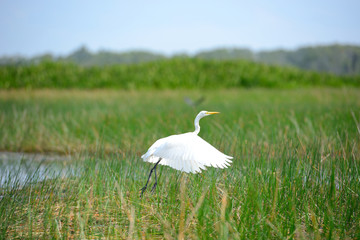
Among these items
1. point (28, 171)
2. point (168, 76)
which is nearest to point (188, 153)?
point (28, 171)

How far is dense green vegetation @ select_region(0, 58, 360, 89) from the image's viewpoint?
1545 centimetres

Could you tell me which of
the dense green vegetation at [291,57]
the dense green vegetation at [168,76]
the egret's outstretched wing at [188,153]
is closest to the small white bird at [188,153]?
the egret's outstretched wing at [188,153]

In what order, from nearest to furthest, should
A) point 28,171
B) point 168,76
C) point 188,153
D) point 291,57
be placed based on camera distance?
point 188,153
point 28,171
point 168,76
point 291,57

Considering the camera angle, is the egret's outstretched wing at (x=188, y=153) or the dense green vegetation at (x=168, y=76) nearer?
the egret's outstretched wing at (x=188, y=153)

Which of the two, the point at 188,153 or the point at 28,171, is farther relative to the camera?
the point at 28,171

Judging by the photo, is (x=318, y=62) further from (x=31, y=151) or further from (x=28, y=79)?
(x=31, y=151)

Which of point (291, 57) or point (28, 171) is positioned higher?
point (291, 57)

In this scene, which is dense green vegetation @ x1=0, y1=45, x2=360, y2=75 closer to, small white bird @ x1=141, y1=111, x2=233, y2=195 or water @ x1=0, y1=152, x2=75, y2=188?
water @ x1=0, y1=152, x2=75, y2=188

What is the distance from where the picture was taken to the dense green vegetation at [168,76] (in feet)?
50.7

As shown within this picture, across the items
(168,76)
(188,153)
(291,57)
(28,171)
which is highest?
(291,57)

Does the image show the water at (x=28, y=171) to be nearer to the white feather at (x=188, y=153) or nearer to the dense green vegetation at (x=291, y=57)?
the white feather at (x=188, y=153)

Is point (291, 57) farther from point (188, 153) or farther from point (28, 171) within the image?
point (188, 153)

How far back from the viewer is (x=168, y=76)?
648 inches

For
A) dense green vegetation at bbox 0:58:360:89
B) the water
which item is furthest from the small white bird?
dense green vegetation at bbox 0:58:360:89
